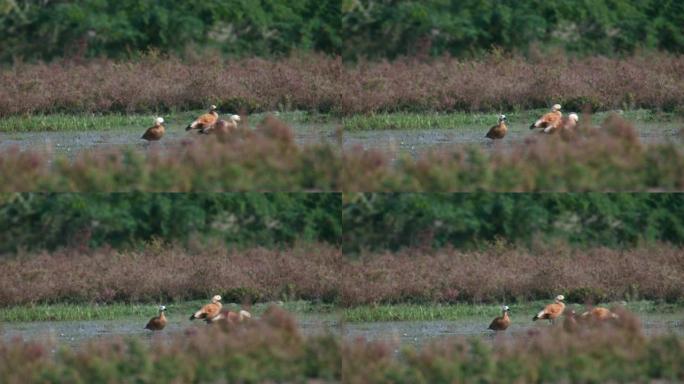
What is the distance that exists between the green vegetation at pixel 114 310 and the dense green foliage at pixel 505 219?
412mm

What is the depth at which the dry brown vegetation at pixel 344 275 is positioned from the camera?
12.9 metres

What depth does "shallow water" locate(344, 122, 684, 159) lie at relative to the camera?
12773mm

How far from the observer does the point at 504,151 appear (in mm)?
Result: 12789

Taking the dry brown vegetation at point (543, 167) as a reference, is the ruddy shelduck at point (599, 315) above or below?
below

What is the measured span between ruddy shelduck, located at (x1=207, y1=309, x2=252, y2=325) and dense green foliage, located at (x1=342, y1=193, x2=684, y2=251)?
64cm

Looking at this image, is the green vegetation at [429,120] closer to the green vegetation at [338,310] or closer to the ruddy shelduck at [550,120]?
the ruddy shelduck at [550,120]

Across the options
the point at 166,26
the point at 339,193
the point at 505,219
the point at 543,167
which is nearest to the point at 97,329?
the point at 339,193

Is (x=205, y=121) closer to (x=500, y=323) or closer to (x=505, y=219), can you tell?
(x=505, y=219)

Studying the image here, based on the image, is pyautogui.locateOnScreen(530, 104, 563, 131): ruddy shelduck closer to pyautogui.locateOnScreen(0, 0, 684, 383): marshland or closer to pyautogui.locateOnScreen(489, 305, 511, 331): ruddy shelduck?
pyautogui.locateOnScreen(0, 0, 684, 383): marshland

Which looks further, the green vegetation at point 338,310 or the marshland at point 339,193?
the green vegetation at point 338,310

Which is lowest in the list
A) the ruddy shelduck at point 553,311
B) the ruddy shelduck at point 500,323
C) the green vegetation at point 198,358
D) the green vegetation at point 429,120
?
the green vegetation at point 198,358

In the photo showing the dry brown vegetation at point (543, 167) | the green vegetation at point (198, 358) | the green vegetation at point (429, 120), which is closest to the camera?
the dry brown vegetation at point (543, 167)

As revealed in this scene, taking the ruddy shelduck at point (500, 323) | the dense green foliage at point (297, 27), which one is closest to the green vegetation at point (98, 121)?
the dense green foliage at point (297, 27)

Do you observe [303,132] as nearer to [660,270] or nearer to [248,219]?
[248,219]
